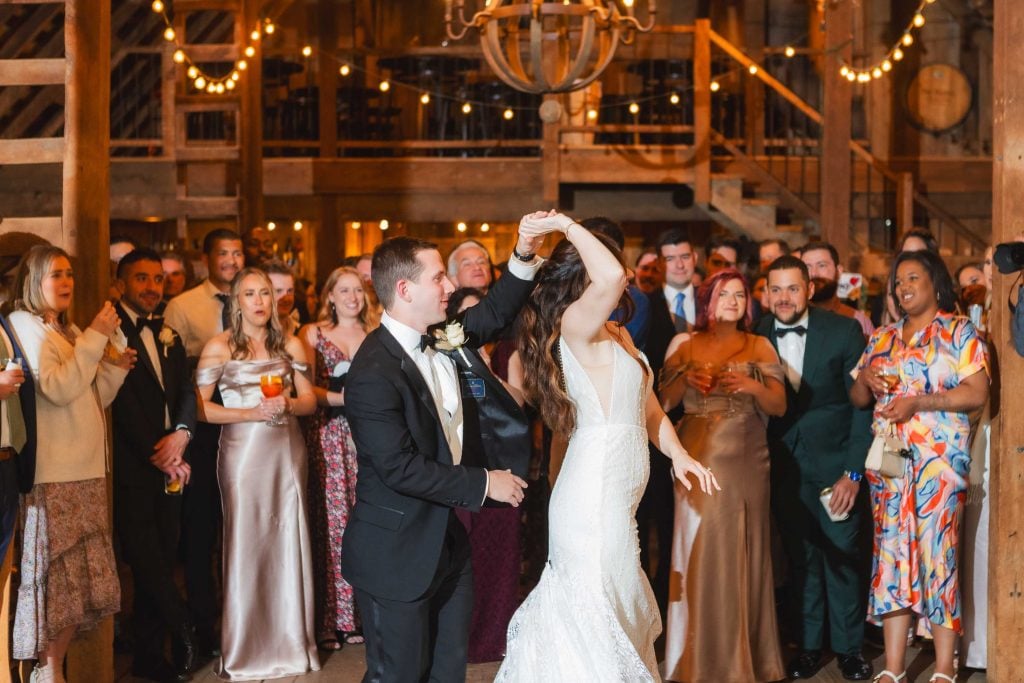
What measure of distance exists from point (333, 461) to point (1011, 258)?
278cm

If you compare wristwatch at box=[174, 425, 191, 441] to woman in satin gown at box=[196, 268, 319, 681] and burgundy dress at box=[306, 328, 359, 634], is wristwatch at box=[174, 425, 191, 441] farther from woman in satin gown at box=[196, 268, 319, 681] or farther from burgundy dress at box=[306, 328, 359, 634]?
burgundy dress at box=[306, 328, 359, 634]

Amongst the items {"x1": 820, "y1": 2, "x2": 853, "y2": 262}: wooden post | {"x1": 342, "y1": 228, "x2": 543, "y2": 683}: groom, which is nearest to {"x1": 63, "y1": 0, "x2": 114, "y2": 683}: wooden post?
{"x1": 342, "y1": 228, "x2": 543, "y2": 683}: groom

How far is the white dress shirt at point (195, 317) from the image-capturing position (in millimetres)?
5598

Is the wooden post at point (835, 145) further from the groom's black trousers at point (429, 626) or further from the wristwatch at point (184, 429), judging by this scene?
the groom's black trousers at point (429, 626)

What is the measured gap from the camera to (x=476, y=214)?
11508 mm

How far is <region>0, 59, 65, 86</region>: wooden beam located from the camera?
4.52m

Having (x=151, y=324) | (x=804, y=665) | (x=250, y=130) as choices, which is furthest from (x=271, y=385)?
(x=250, y=130)

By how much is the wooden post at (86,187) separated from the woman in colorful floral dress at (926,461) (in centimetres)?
286

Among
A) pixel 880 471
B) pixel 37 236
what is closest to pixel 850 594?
pixel 880 471

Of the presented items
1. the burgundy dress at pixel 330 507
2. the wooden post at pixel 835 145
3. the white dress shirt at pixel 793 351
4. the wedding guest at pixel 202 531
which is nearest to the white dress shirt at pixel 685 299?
the white dress shirt at pixel 793 351

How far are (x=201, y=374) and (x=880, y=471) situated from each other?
2.63 m

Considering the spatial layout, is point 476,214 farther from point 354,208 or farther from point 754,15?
point 754,15

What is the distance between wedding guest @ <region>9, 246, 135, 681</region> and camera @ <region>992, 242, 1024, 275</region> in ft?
9.73

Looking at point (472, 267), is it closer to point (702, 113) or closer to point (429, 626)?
point (429, 626)
